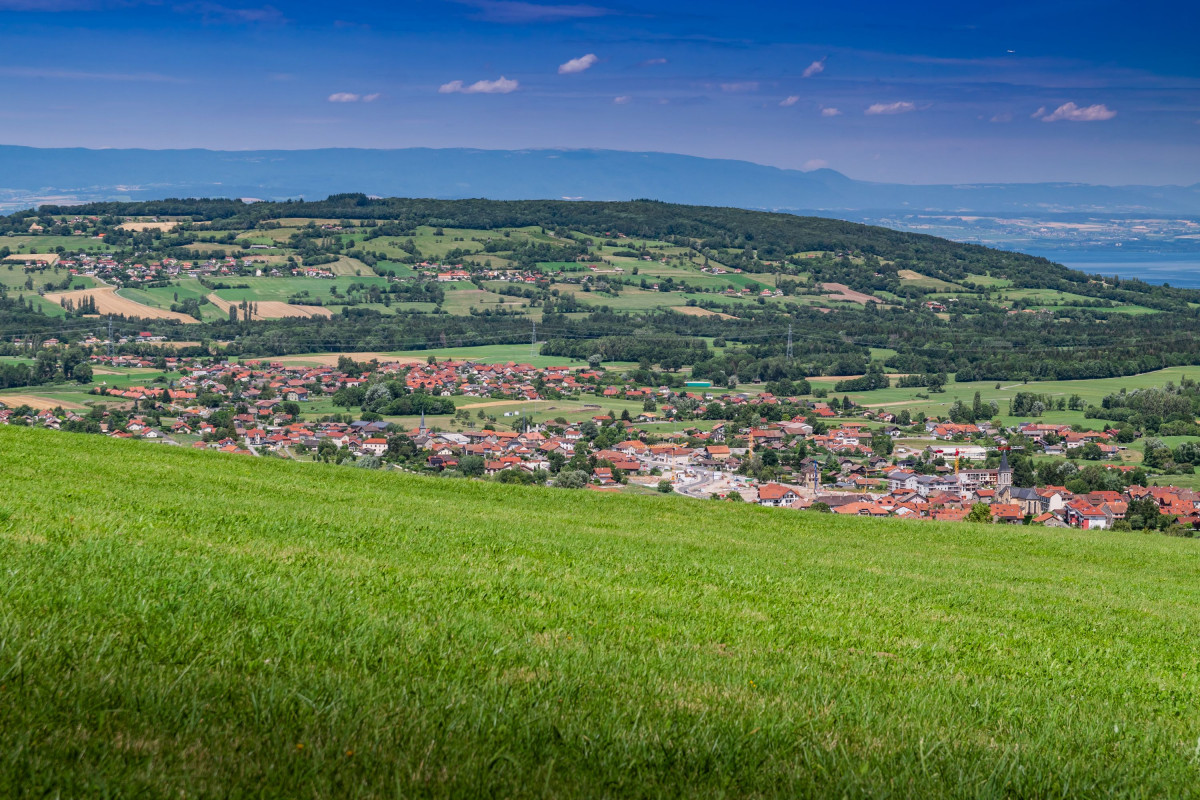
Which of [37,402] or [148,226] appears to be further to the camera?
[148,226]

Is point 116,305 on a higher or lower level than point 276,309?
higher

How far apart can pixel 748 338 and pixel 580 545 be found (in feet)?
311

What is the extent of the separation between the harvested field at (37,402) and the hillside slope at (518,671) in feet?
153

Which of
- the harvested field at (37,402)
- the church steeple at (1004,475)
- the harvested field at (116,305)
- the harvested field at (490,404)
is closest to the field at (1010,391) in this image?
the church steeple at (1004,475)

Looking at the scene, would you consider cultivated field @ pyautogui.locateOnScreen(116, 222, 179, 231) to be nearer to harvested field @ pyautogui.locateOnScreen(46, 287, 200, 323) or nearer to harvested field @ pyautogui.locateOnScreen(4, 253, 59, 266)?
harvested field @ pyautogui.locateOnScreen(4, 253, 59, 266)

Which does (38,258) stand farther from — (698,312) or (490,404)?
(698,312)

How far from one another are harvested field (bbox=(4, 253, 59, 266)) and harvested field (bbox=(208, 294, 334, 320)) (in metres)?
27.2

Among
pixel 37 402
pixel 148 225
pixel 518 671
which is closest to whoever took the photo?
pixel 518 671

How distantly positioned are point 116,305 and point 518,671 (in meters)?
111

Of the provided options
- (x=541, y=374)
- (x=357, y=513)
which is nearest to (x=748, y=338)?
(x=541, y=374)

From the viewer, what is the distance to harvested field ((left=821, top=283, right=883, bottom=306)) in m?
130

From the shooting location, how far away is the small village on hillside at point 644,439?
39.2m

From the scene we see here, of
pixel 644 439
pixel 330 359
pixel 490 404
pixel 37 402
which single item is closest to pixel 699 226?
pixel 330 359

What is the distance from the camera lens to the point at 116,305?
10150cm
